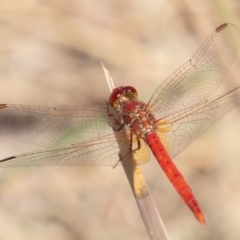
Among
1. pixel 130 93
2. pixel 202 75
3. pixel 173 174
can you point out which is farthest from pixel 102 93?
pixel 173 174

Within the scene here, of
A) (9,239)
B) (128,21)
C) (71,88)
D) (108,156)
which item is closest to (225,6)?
(128,21)

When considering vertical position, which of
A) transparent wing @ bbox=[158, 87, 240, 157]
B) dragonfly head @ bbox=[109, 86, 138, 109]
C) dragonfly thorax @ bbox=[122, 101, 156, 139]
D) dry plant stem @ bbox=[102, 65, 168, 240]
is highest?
dragonfly head @ bbox=[109, 86, 138, 109]

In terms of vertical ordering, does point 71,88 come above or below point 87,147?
above

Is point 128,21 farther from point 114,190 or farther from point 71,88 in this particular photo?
point 114,190

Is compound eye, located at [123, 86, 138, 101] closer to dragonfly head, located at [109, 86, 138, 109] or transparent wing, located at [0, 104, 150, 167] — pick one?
dragonfly head, located at [109, 86, 138, 109]

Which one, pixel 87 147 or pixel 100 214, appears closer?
pixel 87 147

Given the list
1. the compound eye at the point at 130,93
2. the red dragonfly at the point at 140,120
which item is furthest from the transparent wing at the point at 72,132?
the compound eye at the point at 130,93

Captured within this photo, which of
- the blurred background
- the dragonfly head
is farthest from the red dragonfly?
the blurred background
